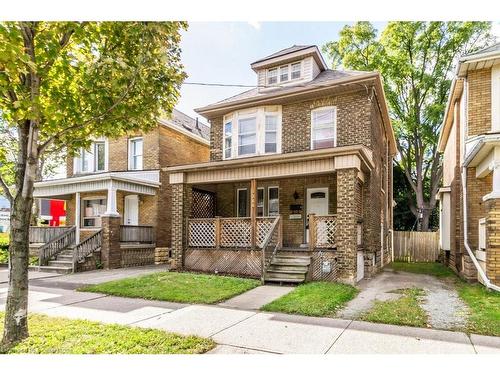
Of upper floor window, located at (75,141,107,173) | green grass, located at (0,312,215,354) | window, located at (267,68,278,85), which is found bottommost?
green grass, located at (0,312,215,354)

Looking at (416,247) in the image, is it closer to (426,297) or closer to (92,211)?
(426,297)

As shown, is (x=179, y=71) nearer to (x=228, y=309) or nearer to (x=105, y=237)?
(x=228, y=309)

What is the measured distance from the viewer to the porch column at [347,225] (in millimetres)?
9359

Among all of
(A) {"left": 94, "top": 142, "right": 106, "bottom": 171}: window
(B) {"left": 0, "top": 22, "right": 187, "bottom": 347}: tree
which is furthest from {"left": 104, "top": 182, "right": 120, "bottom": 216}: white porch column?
(B) {"left": 0, "top": 22, "right": 187, "bottom": 347}: tree

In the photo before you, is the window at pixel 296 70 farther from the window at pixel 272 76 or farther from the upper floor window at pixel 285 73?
the window at pixel 272 76

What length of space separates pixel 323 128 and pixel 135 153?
9.65 metres

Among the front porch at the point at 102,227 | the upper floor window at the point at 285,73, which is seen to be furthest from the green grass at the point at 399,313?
the front porch at the point at 102,227

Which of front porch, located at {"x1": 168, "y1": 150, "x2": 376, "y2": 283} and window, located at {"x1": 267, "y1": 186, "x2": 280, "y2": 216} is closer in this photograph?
front porch, located at {"x1": 168, "y1": 150, "x2": 376, "y2": 283}

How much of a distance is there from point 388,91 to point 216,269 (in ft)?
61.1

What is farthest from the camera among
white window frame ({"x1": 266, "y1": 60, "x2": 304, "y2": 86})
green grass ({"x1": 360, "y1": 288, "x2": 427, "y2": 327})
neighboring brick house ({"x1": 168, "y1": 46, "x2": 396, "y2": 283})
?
white window frame ({"x1": 266, "y1": 60, "x2": 304, "y2": 86})

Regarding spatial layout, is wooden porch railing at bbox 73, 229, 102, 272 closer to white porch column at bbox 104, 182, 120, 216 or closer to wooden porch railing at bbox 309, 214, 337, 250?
white porch column at bbox 104, 182, 120, 216

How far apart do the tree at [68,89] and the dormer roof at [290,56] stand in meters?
8.22

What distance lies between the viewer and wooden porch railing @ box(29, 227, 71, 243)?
50.5 feet

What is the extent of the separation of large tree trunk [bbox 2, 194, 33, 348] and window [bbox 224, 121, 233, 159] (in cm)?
935
